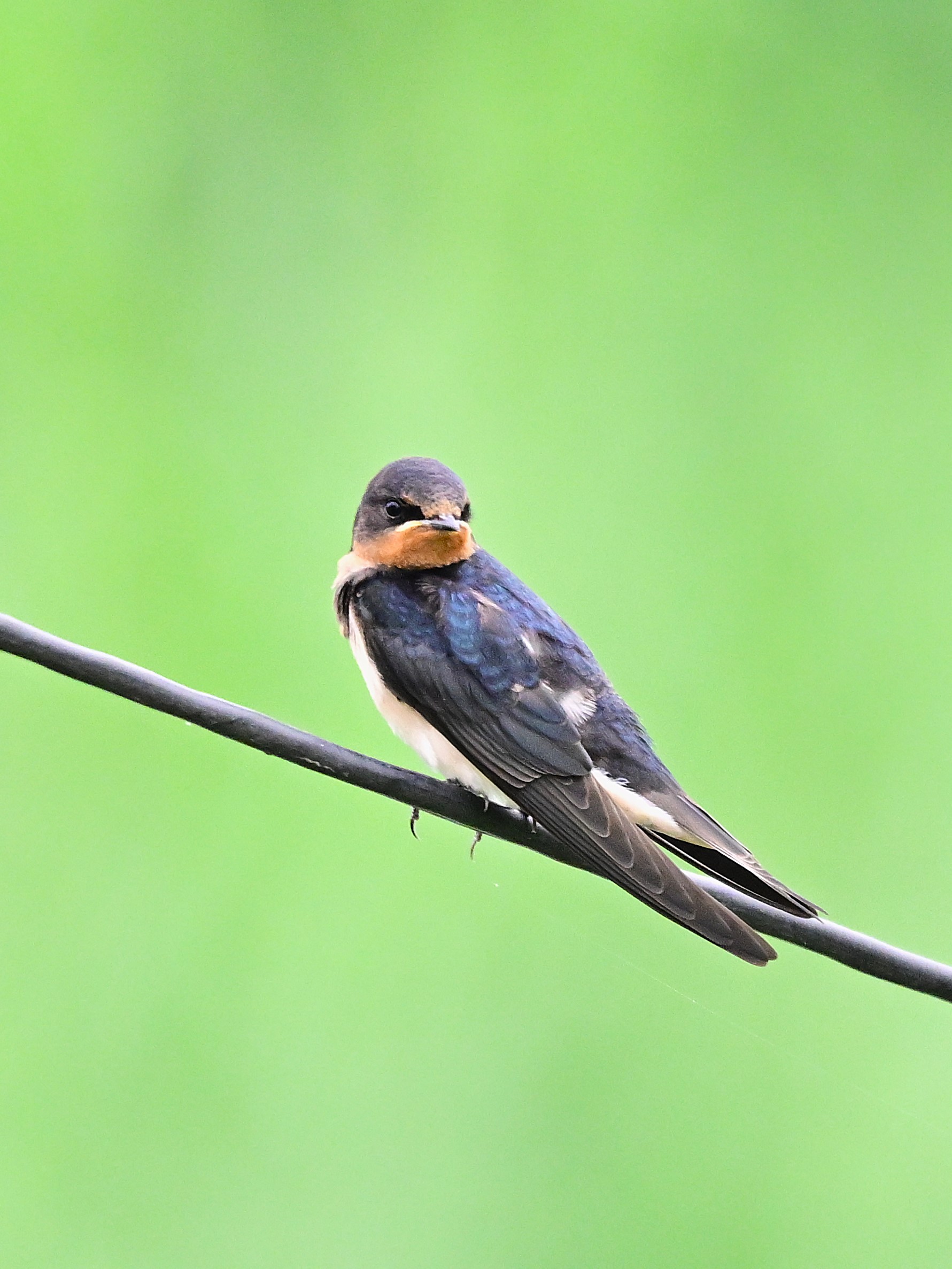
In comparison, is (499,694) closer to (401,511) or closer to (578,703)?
(578,703)

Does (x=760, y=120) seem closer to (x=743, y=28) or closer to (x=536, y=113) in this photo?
(x=743, y=28)

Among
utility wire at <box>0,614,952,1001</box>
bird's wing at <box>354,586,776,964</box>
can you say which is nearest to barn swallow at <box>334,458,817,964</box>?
bird's wing at <box>354,586,776,964</box>

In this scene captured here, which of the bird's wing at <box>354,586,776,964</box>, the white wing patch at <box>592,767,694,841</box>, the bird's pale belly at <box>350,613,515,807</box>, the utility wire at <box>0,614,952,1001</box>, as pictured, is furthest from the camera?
the bird's pale belly at <box>350,613,515,807</box>

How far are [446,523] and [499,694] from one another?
23 centimetres

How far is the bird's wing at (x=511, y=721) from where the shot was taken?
125 cm

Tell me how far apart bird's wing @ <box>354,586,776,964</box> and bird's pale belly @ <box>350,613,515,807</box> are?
0.12ft

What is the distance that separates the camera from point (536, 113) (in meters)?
3.26

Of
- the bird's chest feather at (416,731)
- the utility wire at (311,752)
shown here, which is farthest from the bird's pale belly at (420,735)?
the utility wire at (311,752)

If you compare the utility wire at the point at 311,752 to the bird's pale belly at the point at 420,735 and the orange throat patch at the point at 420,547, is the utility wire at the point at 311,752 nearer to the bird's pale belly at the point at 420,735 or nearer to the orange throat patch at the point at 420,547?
the bird's pale belly at the point at 420,735

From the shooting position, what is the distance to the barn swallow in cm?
131

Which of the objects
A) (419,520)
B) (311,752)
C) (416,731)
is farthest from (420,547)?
(311,752)

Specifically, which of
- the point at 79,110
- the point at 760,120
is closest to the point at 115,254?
the point at 79,110

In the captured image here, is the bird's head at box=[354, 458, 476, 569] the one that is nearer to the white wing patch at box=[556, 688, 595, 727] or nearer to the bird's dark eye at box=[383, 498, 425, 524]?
the bird's dark eye at box=[383, 498, 425, 524]

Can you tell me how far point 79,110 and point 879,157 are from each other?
6.40ft
